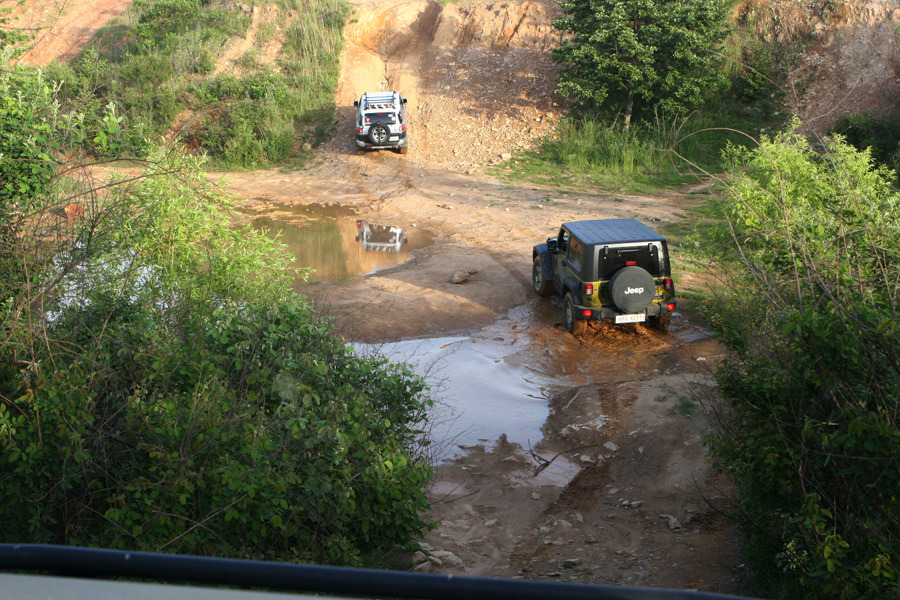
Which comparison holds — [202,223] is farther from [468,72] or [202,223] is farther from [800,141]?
[468,72]

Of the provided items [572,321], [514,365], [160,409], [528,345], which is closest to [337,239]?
[528,345]

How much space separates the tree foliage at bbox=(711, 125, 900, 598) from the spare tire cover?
4.68 meters

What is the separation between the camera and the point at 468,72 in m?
30.3

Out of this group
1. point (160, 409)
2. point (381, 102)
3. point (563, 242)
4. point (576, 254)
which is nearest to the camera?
point (160, 409)

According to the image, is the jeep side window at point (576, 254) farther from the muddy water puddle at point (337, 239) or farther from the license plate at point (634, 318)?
the muddy water puddle at point (337, 239)

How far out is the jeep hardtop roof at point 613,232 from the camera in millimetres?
10805

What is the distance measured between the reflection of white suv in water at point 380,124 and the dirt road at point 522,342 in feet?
2.69

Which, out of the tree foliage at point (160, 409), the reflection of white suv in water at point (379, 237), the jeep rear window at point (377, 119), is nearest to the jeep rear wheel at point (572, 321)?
the tree foliage at point (160, 409)

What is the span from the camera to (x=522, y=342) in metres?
11.8

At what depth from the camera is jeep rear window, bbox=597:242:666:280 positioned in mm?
10797

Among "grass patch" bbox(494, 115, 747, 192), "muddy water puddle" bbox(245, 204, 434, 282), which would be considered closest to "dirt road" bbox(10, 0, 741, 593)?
"muddy water puddle" bbox(245, 204, 434, 282)

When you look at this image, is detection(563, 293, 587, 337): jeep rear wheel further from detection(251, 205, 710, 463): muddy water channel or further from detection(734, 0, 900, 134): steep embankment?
detection(734, 0, 900, 134): steep embankment

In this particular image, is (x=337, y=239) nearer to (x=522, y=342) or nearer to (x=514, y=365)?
(x=522, y=342)

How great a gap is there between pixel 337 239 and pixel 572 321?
8.22 metres
